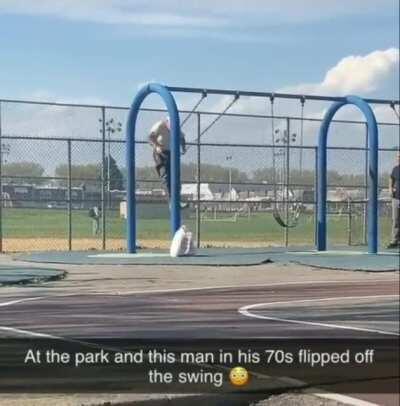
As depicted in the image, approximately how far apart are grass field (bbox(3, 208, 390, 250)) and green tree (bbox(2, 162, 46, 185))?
1.34 m

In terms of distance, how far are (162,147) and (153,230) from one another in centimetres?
318

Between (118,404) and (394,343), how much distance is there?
182cm

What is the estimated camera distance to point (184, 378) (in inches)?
145

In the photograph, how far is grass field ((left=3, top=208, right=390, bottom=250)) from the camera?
39.5ft

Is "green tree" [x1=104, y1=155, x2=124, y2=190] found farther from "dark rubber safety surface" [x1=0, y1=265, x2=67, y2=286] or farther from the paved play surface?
the paved play surface

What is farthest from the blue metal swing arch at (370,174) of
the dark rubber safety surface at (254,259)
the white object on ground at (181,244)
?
the white object on ground at (181,244)

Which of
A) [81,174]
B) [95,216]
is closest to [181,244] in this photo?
[81,174]

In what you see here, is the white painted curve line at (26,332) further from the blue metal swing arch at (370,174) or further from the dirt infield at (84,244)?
the dirt infield at (84,244)

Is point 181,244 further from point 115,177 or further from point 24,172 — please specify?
point 115,177

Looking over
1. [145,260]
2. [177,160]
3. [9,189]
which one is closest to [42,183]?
[9,189]

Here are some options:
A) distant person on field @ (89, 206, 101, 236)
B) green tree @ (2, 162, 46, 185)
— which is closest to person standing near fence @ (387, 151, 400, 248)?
distant person on field @ (89, 206, 101, 236)
